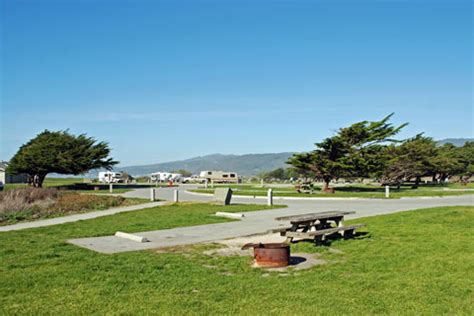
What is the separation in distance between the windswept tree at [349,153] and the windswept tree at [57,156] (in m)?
18.6

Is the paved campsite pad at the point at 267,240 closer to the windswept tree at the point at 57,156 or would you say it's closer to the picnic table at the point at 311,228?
the picnic table at the point at 311,228

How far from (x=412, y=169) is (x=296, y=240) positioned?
38.2 meters

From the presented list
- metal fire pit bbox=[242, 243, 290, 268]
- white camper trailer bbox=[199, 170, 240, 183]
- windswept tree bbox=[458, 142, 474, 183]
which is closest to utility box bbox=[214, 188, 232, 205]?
metal fire pit bbox=[242, 243, 290, 268]

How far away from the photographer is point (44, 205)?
22.2m

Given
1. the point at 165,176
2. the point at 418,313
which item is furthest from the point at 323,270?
the point at 165,176

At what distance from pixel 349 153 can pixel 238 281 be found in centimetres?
3198

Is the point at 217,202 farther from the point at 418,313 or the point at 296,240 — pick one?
the point at 418,313

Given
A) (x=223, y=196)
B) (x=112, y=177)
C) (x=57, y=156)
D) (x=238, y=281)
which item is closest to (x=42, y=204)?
(x=223, y=196)

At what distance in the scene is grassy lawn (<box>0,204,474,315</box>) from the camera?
604 centimetres

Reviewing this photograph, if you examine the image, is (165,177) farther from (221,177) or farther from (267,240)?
(267,240)

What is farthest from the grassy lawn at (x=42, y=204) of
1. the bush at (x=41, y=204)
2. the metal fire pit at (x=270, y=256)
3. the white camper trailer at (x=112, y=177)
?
the white camper trailer at (x=112, y=177)

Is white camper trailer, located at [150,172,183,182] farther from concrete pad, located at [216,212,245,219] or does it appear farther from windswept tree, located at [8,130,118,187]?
concrete pad, located at [216,212,245,219]

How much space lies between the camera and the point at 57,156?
4334 cm

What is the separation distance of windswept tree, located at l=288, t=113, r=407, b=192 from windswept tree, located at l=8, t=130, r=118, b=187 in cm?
1857
